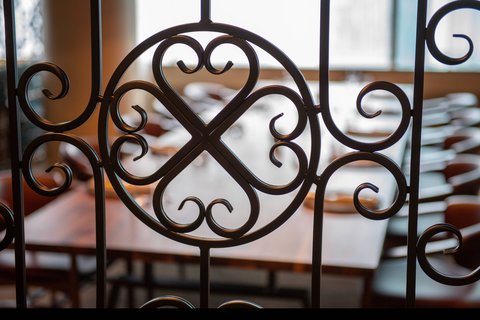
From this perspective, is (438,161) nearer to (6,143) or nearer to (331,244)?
(331,244)

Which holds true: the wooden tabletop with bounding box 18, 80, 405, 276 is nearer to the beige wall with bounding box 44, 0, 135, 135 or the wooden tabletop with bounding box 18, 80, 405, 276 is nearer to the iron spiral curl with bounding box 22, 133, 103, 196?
the iron spiral curl with bounding box 22, 133, 103, 196

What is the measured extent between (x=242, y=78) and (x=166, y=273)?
4.17m

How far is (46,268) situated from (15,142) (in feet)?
6.85

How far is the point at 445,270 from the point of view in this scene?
2881mm

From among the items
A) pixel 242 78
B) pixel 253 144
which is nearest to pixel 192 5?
pixel 242 78

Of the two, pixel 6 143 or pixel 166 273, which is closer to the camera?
pixel 166 273

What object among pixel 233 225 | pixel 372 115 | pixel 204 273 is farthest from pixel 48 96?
pixel 233 225

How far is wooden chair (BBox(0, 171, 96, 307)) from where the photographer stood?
3039 mm

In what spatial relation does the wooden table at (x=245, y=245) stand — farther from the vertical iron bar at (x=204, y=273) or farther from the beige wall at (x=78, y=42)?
the beige wall at (x=78, y=42)

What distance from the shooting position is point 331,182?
128 inches

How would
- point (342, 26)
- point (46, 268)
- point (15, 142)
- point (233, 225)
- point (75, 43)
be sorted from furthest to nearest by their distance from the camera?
point (342, 26), point (75, 43), point (46, 268), point (233, 225), point (15, 142)

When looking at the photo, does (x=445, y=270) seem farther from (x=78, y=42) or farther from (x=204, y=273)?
(x=78, y=42)

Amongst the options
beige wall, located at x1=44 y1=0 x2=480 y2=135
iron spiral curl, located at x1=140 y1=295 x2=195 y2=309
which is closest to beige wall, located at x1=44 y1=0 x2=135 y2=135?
beige wall, located at x1=44 y1=0 x2=480 y2=135

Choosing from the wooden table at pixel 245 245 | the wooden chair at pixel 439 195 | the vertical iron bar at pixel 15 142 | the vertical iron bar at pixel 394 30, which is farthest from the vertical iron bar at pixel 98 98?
the vertical iron bar at pixel 394 30
